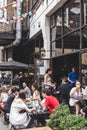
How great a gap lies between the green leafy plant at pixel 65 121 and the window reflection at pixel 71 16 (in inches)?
323

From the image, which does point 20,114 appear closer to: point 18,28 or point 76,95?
point 76,95

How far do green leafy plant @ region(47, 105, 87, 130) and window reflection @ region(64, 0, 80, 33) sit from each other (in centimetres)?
821

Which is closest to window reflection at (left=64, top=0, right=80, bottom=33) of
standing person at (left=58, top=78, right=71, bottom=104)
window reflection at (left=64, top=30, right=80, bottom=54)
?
window reflection at (left=64, top=30, right=80, bottom=54)

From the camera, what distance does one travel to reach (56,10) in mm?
17906

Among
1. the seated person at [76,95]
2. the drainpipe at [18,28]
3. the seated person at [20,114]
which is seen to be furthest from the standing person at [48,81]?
the drainpipe at [18,28]

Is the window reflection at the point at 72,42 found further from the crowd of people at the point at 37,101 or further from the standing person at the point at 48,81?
the standing person at the point at 48,81

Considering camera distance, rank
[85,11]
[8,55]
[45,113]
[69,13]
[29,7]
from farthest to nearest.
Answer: [8,55] < [29,7] < [69,13] < [85,11] < [45,113]

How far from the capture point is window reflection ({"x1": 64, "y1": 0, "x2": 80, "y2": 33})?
47.9 feet

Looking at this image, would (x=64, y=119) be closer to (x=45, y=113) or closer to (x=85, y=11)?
(x=45, y=113)

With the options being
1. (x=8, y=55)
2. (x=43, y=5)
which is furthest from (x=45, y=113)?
(x=8, y=55)

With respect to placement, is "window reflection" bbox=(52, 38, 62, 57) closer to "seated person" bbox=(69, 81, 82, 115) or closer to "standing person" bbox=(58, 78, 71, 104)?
"standing person" bbox=(58, 78, 71, 104)

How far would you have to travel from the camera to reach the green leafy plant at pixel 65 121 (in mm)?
5812

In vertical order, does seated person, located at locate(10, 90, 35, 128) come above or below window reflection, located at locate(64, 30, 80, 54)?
below

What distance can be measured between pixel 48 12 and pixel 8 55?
44.4 feet
